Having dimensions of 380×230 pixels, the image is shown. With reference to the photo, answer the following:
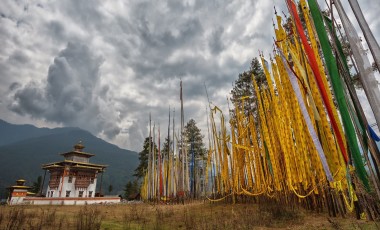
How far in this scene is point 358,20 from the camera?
1.10 metres

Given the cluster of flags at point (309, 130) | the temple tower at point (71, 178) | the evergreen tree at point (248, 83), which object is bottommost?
the cluster of flags at point (309, 130)

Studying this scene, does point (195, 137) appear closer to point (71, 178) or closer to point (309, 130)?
point (71, 178)

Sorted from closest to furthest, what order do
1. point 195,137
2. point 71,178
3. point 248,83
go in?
point 248,83 → point 71,178 → point 195,137

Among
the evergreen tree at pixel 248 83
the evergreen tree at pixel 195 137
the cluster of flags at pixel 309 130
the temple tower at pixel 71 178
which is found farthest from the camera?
the evergreen tree at pixel 195 137

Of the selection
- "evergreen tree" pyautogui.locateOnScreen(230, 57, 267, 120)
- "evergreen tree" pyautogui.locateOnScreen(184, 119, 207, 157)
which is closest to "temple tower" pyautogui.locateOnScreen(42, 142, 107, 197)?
"evergreen tree" pyautogui.locateOnScreen(184, 119, 207, 157)

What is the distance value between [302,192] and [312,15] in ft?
14.6

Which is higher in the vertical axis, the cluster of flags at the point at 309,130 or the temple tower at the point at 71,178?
the temple tower at the point at 71,178

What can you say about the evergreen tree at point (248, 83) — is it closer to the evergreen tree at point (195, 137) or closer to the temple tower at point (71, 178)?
the evergreen tree at point (195, 137)

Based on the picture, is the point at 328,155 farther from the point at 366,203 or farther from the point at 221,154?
the point at 221,154

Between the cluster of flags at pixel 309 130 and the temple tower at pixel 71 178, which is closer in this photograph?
the cluster of flags at pixel 309 130

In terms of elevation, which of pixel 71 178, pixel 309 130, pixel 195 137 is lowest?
pixel 309 130

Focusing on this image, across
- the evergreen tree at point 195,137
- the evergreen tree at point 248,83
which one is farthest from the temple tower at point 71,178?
the evergreen tree at point 248,83

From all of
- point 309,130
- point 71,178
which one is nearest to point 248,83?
point 309,130

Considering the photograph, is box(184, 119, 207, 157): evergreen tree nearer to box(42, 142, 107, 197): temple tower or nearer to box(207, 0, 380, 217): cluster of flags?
box(42, 142, 107, 197): temple tower
